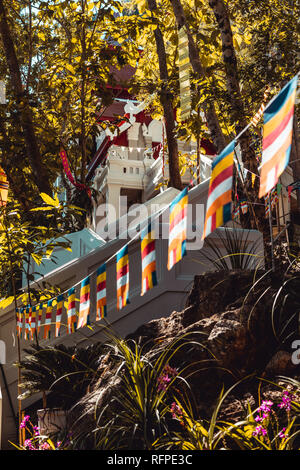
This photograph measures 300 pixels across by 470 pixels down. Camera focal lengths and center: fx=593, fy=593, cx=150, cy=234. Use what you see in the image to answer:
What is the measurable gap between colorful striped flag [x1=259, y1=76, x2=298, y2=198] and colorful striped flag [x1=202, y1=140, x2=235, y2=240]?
0.97 ft

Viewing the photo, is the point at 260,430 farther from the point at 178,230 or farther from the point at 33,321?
the point at 33,321

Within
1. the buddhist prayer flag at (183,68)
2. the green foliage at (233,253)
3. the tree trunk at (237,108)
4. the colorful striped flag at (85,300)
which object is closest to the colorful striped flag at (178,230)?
the colorful striped flag at (85,300)

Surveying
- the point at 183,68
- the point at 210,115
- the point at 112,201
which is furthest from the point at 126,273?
the point at 112,201

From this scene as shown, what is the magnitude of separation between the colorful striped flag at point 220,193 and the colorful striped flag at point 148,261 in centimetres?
88

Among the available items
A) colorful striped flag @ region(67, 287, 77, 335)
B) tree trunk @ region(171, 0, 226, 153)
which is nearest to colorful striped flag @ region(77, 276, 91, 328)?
colorful striped flag @ region(67, 287, 77, 335)

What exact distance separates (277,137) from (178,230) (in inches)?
45.7

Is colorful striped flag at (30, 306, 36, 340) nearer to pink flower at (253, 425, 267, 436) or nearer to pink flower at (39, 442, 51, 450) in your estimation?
pink flower at (39, 442, 51, 450)

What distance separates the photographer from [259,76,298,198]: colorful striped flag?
3400 millimetres

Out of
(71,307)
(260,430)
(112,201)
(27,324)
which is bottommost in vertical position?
(260,430)

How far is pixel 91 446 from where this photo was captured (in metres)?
4.73

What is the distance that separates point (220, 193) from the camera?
3881 millimetres
